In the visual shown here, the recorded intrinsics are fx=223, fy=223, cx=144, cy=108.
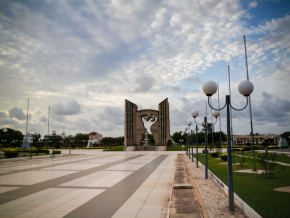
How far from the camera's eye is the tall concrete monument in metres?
50.1

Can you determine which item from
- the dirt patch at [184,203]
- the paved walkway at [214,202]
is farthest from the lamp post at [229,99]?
the dirt patch at [184,203]

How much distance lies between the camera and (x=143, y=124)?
2039 inches

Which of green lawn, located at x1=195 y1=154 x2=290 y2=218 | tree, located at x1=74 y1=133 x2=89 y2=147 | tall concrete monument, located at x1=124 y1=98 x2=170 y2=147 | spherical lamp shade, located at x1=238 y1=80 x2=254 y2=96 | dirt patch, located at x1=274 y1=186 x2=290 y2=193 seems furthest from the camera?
tree, located at x1=74 y1=133 x2=89 y2=147

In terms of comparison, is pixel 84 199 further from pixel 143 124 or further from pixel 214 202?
pixel 143 124

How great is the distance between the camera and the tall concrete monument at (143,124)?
50125 millimetres

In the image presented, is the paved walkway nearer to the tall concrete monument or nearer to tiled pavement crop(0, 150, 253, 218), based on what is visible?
tiled pavement crop(0, 150, 253, 218)

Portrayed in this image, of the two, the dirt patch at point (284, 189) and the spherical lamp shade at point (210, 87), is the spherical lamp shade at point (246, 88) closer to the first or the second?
the spherical lamp shade at point (210, 87)

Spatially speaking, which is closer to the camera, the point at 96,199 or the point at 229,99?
the point at 229,99

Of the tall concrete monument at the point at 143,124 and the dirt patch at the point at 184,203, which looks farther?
the tall concrete monument at the point at 143,124

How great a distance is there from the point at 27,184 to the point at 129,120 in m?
41.2

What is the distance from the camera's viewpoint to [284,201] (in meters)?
6.32

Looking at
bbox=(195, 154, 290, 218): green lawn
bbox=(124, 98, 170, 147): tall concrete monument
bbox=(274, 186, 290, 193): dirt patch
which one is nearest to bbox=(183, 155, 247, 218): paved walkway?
bbox=(195, 154, 290, 218): green lawn

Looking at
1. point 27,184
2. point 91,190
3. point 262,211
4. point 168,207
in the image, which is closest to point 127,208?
point 168,207

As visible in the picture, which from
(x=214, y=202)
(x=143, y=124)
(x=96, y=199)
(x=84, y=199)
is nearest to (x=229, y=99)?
(x=214, y=202)
